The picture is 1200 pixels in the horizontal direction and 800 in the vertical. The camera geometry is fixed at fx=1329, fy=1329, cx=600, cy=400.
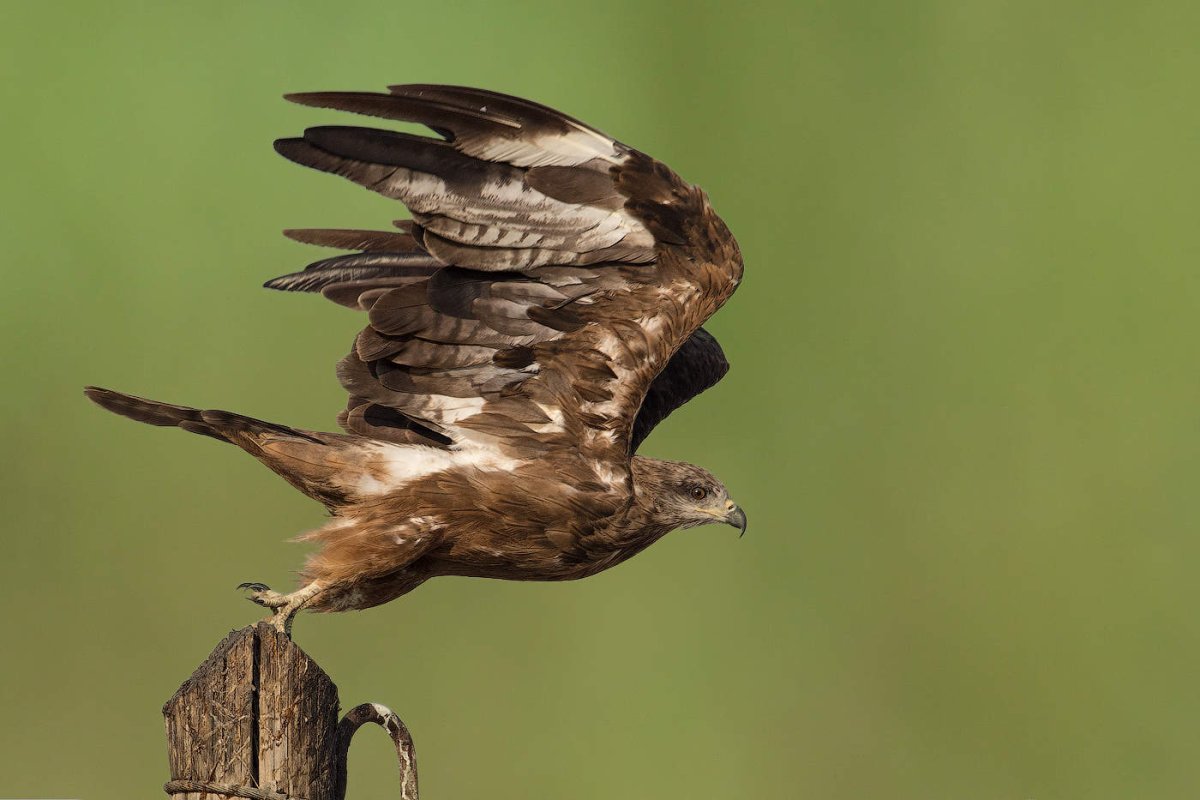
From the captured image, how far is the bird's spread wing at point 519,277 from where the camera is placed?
454 centimetres

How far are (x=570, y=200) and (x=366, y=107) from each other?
787 mm

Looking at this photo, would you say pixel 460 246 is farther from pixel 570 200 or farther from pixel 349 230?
pixel 349 230

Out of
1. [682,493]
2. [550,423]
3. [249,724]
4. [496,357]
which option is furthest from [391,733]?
[682,493]

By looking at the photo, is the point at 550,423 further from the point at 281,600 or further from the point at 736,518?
the point at 736,518

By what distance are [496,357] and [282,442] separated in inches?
35.0

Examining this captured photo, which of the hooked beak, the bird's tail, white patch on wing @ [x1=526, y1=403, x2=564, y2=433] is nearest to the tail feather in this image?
the bird's tail

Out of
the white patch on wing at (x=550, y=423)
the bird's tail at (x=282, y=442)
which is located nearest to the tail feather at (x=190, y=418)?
the bird's tail at (x=282, y=442)

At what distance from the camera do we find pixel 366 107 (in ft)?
14.1

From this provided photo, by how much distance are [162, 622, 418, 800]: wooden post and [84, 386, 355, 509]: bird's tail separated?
1.22 metres

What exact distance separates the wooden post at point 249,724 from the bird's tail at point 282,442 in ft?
4.02

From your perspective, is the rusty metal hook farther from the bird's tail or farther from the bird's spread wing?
the bird's spread wing

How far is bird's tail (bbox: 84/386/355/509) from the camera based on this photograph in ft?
16.5

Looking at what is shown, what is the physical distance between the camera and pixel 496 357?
5004 mm

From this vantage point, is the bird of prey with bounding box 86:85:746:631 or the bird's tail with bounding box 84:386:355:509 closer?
the bird of prey with bounding box 86:85:746:631
